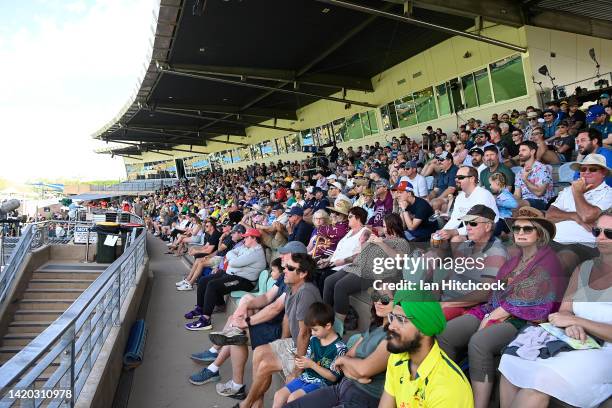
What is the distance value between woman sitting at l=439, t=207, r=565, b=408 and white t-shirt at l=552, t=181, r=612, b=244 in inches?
13.9

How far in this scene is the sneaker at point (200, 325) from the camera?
6.12 m

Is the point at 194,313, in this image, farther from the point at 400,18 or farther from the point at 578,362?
the point at 400,18

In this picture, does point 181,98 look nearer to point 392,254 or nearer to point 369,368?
point 392,254

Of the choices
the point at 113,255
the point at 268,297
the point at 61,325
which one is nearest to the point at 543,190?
the point at 268,297

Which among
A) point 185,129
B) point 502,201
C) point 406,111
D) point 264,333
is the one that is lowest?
point 264,333

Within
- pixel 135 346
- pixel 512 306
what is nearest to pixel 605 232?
pixel 512 306

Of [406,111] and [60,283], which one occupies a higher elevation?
[406,111]

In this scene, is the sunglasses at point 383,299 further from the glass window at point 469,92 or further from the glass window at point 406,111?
the glass window at point 406,111

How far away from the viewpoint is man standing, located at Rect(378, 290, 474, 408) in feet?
6.53

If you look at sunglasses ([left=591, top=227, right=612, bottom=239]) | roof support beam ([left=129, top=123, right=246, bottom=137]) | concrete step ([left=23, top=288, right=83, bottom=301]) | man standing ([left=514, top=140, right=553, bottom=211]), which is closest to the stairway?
concrete step ([left=23, top=288, right=83, bottom=301])

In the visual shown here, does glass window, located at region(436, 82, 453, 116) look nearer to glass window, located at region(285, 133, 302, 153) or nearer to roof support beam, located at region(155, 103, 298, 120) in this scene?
roof support beam, located at region(155, 103, 298, 120)

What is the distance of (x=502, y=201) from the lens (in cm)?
466

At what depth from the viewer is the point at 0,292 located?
31.8 ft

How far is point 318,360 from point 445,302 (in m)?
1.02
